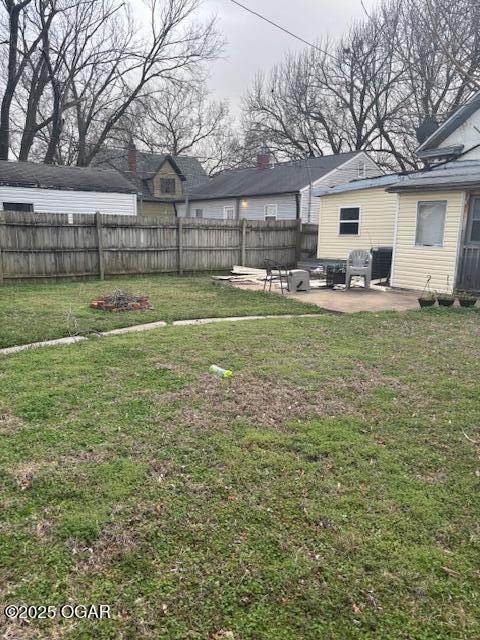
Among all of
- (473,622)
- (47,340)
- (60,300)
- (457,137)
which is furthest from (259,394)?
(457,137)

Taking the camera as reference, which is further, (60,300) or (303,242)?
(303,242)

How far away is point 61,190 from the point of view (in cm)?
1666

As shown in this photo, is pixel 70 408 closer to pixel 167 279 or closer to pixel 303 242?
pixel 167 279

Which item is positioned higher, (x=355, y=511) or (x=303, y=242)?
(x=303, y=242)

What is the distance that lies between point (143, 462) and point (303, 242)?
1435 centimetres

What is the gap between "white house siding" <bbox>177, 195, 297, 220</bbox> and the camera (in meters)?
20.9

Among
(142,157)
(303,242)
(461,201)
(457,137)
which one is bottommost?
(303,242)

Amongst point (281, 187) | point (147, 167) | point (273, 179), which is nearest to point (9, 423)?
point (281, 187)

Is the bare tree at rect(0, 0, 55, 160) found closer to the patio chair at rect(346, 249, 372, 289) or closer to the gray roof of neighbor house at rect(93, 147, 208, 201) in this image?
the gray roof of neighbor house at rect(93, 147, 208, 201)

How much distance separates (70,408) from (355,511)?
227 cm

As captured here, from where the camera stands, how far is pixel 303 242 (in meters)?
16.4

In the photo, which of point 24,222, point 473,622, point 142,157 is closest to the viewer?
point 473,622

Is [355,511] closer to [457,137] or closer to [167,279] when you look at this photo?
[167,279]

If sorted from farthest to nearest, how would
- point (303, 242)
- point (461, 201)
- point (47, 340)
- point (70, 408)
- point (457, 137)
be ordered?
1. point (303, 242)
2. point (457, 137)
3. point (461, 201)
4. point (47, 340)
5. point (70, 408)
